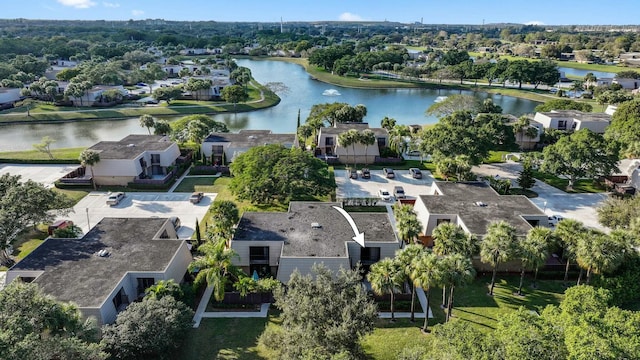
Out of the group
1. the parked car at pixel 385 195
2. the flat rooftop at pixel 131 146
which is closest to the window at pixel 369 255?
the parked car at pixel 385 195

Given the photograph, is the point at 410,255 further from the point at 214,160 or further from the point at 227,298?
the point at 214,160

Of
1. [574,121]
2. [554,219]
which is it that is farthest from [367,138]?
[574,121]

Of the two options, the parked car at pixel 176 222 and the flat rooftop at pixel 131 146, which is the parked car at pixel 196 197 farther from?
the flat rooftop at pixel 131 146

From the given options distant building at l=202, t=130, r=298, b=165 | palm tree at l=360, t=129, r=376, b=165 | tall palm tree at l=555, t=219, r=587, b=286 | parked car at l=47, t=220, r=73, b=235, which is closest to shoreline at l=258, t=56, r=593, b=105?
distant building at l=202, t=130, r=298, b=165

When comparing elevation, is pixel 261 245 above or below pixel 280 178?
below

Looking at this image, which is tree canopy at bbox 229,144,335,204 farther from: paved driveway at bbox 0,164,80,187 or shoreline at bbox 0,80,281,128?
shoreline at bbox 0,80,281,128

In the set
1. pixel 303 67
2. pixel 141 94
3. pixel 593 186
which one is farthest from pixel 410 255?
pixel 303 67

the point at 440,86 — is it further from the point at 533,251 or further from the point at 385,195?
the point at 533,251
